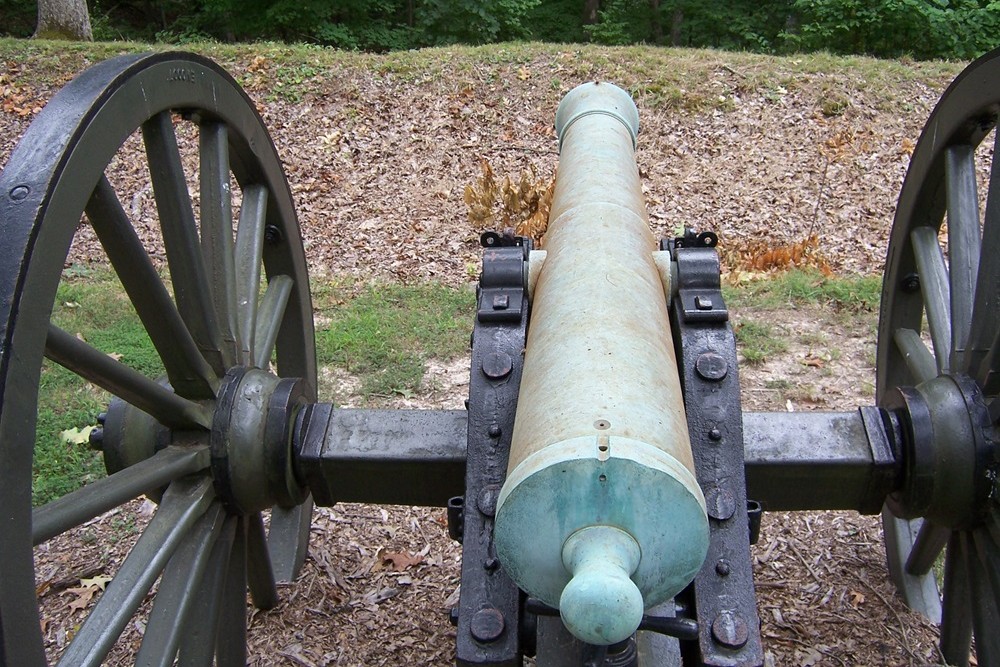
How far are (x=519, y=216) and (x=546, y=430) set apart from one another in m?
6.48

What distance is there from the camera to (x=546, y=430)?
1.74m

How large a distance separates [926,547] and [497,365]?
1972mm

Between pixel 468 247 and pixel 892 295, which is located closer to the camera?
pixel 892 295

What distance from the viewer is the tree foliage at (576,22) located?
13.4 m

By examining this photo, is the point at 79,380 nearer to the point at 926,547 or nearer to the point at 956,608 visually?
the point at 926,547

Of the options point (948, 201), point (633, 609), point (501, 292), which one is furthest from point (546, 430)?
point (948, 201)

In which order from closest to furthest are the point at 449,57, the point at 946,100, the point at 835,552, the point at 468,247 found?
1. the point at 946,100
2. the point at 835,552
3. the point at 468,247
4. the point at 449,57

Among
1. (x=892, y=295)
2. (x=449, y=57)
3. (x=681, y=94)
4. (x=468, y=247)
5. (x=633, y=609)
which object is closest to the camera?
(x=633, y=609)

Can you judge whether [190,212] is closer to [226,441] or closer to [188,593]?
[226,441]

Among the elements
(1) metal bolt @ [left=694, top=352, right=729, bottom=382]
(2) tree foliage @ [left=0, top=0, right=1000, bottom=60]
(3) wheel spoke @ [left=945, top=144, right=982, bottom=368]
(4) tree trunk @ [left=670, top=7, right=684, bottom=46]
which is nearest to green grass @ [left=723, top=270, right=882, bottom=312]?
(3) wheel spoke @ [left=945, top=144, right=982, bottom=368]

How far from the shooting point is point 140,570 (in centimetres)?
235

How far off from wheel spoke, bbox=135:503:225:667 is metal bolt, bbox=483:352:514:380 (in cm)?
96

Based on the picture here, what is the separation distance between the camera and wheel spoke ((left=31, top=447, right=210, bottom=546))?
2020mm

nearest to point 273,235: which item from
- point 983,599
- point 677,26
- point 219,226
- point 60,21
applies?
point 219,226
